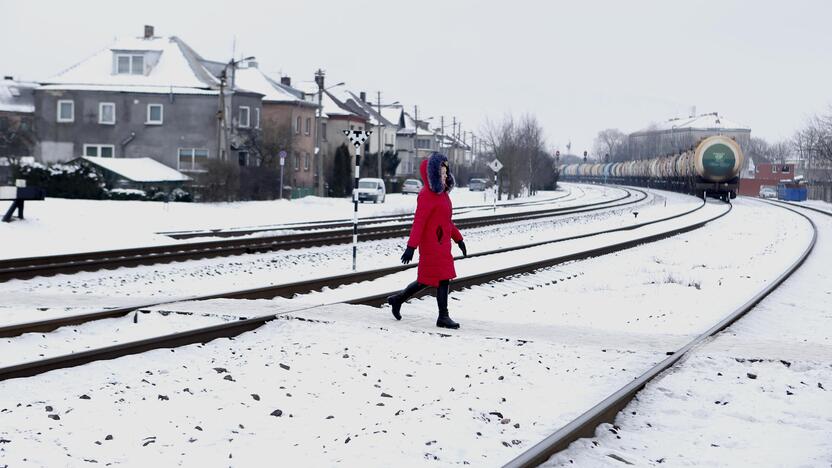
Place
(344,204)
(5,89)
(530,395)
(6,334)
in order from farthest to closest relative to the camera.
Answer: (5,89), (344,204), (6,334), (530,395)

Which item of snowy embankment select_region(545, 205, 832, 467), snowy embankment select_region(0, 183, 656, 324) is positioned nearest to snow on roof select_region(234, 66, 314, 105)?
snowy embankment select_region(0, 183, 656, 324)

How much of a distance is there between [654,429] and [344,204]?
43159mm

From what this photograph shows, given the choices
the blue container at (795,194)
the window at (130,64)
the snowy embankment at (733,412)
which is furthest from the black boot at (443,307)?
the blue container at (795,194)

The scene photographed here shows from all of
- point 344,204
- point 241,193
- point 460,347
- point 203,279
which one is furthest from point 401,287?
point 344,204

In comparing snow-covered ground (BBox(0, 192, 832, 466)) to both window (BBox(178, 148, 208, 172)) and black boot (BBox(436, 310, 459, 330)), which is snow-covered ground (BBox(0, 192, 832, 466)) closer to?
black boot (BBox(436, 310, 459, 330))

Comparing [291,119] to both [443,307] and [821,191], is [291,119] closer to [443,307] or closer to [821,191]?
[821,191]

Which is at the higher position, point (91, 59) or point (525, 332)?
point (91, 59)

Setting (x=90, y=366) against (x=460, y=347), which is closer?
(x=90, y=366)

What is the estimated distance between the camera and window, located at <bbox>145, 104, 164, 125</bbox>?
57.6 meters

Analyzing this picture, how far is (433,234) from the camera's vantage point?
34.8 ft

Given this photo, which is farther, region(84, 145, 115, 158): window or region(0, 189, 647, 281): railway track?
region(84, 145, 115, 158): window

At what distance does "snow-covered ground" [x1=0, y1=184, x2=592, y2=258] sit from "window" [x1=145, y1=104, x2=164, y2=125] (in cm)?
1417

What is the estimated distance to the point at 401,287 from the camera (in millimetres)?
14430

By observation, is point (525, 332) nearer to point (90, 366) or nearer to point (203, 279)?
point (90, 366)
